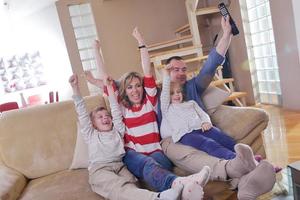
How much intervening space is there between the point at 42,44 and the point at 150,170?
607cm

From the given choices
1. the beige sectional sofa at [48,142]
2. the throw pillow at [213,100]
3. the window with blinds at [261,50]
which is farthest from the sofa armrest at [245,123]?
the window with blinds at [261,50]

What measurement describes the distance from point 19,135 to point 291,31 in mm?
2931

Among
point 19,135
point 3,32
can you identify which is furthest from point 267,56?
point 3,32

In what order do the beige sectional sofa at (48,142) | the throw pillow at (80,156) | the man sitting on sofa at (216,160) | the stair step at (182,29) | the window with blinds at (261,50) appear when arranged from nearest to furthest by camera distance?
the man sitting on sofa at (216,160) < the beige sectional sofa at (48,142) < the throw pillow at (80,156) < the window with blinds at (261,50) < the stair step at (182,29)

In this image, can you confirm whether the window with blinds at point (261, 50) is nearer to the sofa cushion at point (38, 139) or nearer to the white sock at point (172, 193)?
the sofa cushion at point (38, 139)

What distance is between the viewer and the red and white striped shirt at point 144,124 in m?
1.81

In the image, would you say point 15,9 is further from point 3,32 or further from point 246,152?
point 246,152

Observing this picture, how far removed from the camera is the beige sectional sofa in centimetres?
175

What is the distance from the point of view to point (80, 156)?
189 cm

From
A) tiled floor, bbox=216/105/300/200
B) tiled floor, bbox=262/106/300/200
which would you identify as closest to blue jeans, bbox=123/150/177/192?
tiled floor, bbox=216/105/300/200

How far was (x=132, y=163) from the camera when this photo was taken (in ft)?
5.55

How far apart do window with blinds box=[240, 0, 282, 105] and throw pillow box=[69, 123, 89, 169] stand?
9.41ft

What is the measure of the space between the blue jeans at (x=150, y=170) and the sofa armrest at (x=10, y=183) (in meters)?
0.62

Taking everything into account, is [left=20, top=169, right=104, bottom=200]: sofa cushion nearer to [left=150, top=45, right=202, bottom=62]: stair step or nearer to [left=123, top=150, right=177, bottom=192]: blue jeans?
[left=123, top=150, right=177, bottom=192]: blue jeans
